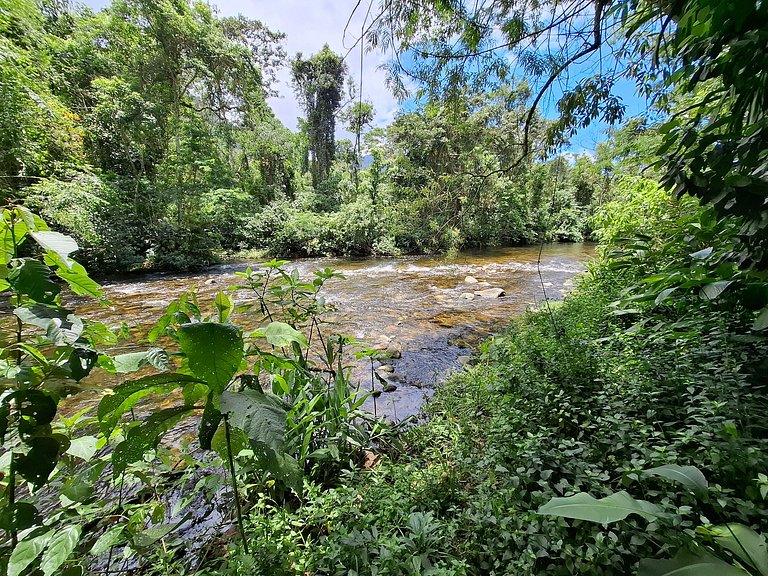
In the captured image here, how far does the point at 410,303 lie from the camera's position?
6.39 meters

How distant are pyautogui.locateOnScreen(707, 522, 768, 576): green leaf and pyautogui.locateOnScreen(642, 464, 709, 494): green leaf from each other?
88 millimetres

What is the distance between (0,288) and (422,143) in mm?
13592

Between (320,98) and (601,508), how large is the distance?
24.8 metres

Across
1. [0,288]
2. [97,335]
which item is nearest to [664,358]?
[97,335]

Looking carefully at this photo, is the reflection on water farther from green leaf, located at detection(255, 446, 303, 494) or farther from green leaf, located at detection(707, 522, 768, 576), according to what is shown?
green leaf, located at detection(707, 522, 768, 576)

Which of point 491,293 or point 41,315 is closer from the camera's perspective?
point 41,315

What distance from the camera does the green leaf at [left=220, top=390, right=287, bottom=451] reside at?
70 centimetres

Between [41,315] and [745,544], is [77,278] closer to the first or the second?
[41,315]

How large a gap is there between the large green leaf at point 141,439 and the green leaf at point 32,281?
0.38 metres

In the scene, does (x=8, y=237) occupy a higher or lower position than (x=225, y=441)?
higher

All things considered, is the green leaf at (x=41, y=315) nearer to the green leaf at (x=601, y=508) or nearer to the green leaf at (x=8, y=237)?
the green leaf at (x=8, y=237)

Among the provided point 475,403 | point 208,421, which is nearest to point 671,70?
point 475,403

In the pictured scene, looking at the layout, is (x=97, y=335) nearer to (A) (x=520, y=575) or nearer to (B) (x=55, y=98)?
(A) (x=520, y=575)

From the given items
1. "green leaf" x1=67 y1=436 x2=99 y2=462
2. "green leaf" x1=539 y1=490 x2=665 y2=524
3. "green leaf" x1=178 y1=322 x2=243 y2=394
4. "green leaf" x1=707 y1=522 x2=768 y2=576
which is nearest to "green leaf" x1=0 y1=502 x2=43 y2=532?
"green leaf" x1=67 y1=436 x2=99 y2=462
